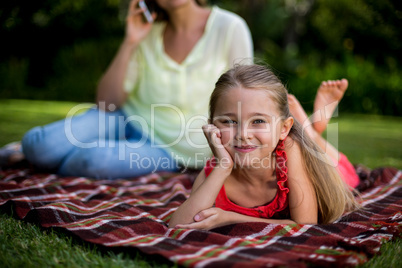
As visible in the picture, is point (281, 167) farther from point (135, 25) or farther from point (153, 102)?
point (135, 25)

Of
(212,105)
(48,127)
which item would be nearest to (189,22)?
(48,127)

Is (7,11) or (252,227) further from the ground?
(7,11)

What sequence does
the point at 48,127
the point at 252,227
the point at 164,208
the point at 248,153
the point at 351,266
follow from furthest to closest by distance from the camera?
the point at 48,127, the point at 164,208, the point at 248,153, the point at 252,227, the point at 351,266

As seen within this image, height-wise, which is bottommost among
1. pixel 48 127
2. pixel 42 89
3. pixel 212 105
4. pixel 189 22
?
pixel 42 89

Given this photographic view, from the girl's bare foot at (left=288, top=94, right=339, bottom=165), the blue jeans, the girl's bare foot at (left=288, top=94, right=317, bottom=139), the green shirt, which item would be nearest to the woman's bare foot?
the girl's bare foot at (left=288, top=94, right=339, bottom=165)

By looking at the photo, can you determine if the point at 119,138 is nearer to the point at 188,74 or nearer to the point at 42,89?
the point at 188,74

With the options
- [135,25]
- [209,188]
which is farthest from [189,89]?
[209,188]

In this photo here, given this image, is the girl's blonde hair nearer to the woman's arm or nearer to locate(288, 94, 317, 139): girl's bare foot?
locate(288, 94, 317, 139): girl's bare foot

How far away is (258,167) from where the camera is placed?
2256 mm

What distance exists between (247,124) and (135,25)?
2161mm

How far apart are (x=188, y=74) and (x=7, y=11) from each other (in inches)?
62.2

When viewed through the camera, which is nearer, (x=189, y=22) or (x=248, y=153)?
(x=248, y=153)

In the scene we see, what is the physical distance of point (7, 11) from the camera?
3.56 metres

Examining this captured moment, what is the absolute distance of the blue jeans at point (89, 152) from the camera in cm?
327
